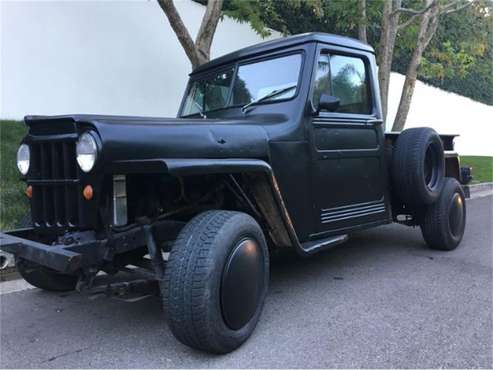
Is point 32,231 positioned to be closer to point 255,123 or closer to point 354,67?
point 255,123

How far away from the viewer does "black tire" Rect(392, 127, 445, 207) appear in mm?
4477

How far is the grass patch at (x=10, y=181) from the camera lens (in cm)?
536

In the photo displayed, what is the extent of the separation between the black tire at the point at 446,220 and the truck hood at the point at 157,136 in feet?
8.25

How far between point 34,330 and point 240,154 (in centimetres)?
185

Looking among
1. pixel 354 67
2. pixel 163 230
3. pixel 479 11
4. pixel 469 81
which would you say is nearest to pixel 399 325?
pixel 163 230

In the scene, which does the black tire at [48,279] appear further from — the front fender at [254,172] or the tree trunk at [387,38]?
the tree trunk at [387,38]

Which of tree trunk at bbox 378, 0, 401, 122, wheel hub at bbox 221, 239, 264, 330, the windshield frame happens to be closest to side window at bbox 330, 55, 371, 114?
the windshield frame

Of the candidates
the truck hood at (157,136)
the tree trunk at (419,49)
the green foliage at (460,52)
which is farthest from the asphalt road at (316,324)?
the green foliage at (460,52)

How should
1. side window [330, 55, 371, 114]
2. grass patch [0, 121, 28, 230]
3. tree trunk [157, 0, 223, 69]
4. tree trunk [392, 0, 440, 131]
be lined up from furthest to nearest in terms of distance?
tree trunk [392, 0, 440, 131], tree trunk [157, 0, 223, 69], grass patch [0, 121, 28, 230], side window [330, 55, 371, 114]

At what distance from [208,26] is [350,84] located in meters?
2.89

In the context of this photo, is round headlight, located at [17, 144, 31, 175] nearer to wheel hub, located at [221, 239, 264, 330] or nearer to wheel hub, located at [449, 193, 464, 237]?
wheel hub, located at [221, 239, 264, 330]

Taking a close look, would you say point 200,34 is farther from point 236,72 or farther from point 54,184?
point 54,184

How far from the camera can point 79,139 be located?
2666 millimetres

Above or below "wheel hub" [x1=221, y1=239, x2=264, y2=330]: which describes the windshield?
above
